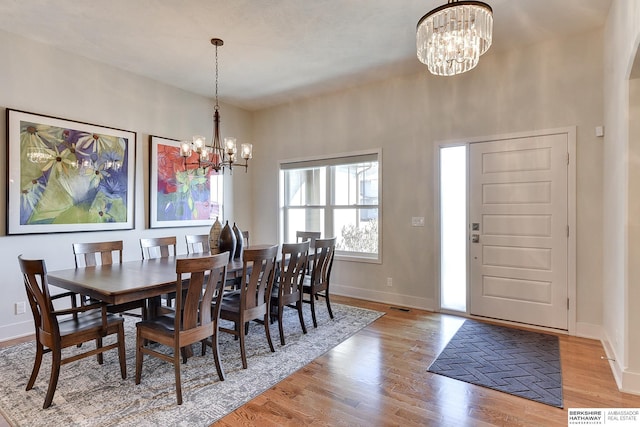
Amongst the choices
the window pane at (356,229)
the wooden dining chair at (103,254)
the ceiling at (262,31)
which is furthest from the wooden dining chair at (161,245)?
the window pane at (356,229)

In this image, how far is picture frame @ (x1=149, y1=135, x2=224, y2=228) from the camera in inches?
179

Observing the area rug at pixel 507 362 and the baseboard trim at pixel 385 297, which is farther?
the baseboard trim at pixel 385 297

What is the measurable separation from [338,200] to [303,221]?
75 centimetres

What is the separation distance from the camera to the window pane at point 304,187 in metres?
5.34

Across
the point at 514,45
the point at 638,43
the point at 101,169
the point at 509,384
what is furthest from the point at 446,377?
the point at 101,169

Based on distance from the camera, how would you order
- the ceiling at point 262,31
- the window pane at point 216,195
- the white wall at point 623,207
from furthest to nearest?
1. the window pane at point 216,195
2. the ceiling at point 262,31
3. the white wall at point 623,207

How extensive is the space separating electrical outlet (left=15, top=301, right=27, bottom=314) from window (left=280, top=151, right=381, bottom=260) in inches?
131

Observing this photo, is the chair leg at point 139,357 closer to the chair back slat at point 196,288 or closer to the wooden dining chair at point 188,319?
the wooden dining chair at point 188,319

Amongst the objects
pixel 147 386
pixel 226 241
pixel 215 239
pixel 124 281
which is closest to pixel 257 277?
pixel 226 241

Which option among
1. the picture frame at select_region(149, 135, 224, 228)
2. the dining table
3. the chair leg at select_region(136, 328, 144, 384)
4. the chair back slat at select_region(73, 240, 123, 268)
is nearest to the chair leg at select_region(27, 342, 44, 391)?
the dining table

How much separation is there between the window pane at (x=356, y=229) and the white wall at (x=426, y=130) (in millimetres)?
222

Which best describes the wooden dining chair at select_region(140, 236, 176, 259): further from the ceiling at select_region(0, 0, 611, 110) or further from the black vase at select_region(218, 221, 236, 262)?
the ceiling at select_region(0, 0, 611, 110)

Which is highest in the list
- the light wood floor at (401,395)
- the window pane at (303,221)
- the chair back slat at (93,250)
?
the window pane at (303,221)

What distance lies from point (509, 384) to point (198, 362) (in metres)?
2.38
